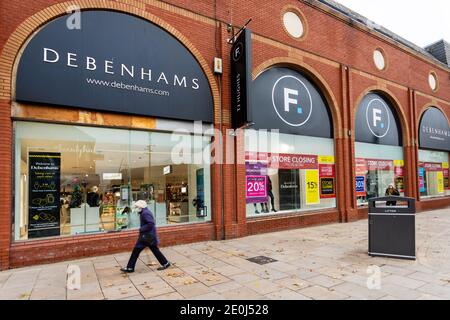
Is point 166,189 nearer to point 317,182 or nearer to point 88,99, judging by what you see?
point 88,99

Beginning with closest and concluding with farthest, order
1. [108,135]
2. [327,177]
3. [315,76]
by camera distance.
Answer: [108,135]
[315,76]
[327,177]

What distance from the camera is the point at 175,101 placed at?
8.98 meters

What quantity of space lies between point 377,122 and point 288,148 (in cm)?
648

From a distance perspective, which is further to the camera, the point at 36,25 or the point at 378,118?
the point at 378,118

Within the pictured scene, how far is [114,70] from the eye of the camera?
802 centimetres

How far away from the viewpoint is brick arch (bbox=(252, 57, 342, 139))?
36.1 feet

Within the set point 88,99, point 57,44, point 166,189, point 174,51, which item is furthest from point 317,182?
point 57,44

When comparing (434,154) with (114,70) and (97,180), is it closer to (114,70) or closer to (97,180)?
(114,70)

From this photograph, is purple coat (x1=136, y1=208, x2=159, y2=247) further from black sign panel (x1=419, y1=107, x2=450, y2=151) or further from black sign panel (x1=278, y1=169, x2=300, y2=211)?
black sign panel (x1=419, y1=107, x2=450, y2=151)

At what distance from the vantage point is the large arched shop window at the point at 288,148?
10.7m

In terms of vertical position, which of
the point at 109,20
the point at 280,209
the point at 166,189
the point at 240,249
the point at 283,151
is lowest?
the point at 240,249

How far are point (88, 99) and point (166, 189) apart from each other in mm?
3251

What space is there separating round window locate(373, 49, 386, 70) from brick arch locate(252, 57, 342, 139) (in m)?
4.19

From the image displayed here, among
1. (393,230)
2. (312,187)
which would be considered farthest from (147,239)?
(312,187)
